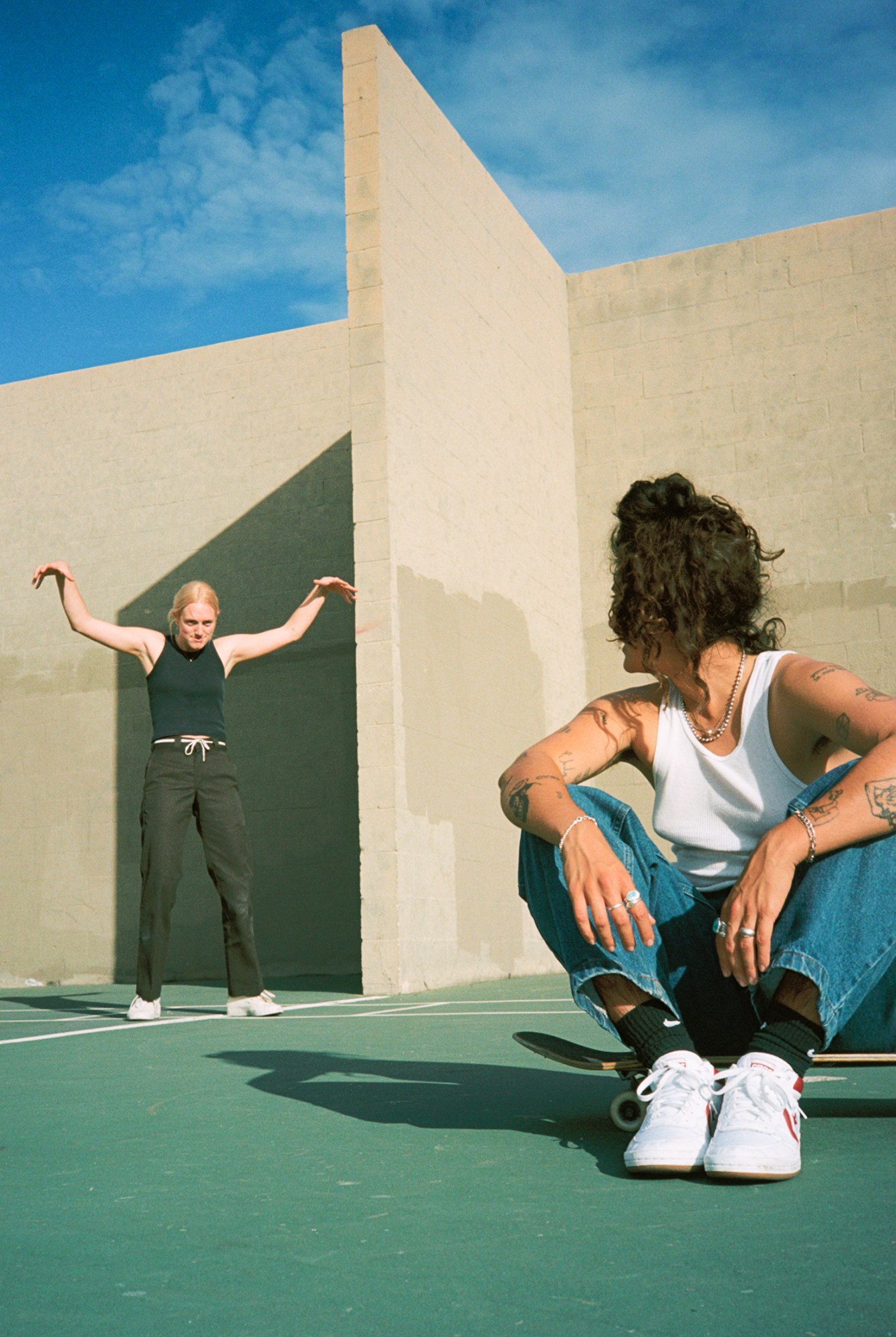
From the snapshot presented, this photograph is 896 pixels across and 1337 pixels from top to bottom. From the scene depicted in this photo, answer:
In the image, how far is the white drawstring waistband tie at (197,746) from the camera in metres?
4.43

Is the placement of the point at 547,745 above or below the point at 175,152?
below

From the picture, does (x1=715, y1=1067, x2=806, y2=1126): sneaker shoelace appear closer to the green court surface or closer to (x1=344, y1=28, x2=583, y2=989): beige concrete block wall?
the green court surface

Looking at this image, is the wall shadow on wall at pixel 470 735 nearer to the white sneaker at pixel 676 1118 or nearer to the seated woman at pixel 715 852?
the seated woman at pixel 715 852

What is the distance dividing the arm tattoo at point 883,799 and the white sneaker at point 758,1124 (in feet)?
1.07

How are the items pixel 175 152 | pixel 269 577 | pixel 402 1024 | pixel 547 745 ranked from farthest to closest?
pixel 269 577 < pixel 175 152 < pixel 402 1024 < pixel 547 745

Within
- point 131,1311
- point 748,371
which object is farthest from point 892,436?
point 131,1311

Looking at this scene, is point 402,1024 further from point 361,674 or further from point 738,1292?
point 738,1292

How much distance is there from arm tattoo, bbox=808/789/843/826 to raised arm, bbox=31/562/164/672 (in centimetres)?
330

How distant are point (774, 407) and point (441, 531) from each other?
3.10 m

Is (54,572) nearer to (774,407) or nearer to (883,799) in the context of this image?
(883,799)

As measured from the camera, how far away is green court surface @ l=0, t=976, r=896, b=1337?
0.94 metres

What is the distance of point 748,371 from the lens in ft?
28.0

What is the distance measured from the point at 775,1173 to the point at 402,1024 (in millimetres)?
2566

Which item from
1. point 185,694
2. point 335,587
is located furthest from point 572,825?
point 335,587
